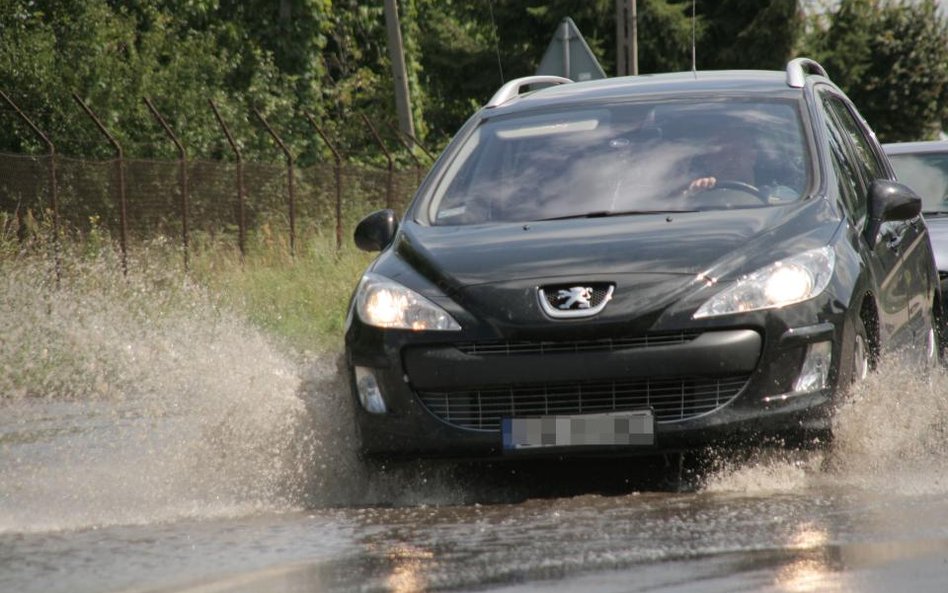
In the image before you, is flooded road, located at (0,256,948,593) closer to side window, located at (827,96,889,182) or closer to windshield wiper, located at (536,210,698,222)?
windshield wiper, located at (536,210,698,222)

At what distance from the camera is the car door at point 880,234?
739 centimetres

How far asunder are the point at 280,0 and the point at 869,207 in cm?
3214

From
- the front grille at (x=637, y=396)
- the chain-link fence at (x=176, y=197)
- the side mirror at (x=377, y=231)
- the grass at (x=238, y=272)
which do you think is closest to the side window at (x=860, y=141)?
the side mirror at (x=377, y=231)

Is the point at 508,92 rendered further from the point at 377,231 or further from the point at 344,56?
the point at 344,56

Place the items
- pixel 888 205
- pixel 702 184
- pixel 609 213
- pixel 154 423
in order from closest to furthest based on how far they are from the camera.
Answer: pixel 609 213
pixel 702 184
pixel 888 205
pixel 154 423

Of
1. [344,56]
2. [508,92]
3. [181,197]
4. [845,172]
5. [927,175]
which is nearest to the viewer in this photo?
[845,172]

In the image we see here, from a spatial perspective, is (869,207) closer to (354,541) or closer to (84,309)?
(354,541)

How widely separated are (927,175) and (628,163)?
16.8 ft

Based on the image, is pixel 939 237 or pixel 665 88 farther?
pixel 939 237

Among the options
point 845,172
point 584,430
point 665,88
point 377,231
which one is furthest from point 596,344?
point 665,88

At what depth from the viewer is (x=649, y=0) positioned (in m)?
45.1

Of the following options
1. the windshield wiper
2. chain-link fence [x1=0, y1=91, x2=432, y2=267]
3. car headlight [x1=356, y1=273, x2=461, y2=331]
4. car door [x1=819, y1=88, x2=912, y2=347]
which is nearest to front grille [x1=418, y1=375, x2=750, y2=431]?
car headlight [x1=356, y1=273, x2=461, y2=331]

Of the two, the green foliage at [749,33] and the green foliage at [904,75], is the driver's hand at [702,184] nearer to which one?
the green foliage at [749,33]

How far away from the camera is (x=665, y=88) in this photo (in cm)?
816
